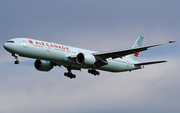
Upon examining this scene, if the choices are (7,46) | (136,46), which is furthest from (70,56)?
(136,46)

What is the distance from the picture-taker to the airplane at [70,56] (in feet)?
137

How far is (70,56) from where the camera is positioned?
45938 millimetres

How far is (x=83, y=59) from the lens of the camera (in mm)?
45688

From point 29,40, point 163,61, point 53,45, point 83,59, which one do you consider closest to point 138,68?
point 163,61

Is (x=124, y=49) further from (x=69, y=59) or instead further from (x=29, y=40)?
(x=29, y=40)

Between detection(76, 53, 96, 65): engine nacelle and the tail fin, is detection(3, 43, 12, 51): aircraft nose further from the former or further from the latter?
the tail fin

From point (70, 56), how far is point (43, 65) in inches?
247

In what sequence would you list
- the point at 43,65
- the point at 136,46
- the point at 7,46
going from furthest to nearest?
1. the point at 136,46
2. the point at 43,65
3. the point at 7,46

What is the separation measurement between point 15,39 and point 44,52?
13.4ft

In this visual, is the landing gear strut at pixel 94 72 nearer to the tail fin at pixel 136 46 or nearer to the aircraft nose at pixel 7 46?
the tail fin at pixel 136 46

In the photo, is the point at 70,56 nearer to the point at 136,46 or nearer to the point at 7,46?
the point at 7,46

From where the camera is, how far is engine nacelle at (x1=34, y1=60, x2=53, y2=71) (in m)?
50.2

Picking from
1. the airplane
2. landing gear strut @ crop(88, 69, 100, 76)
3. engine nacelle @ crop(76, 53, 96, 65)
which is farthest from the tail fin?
engine nacelle @ crop(76, 53, 96, 65)

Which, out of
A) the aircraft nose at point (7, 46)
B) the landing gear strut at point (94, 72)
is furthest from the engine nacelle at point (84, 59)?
the aircraft nose at point (7, 46)
